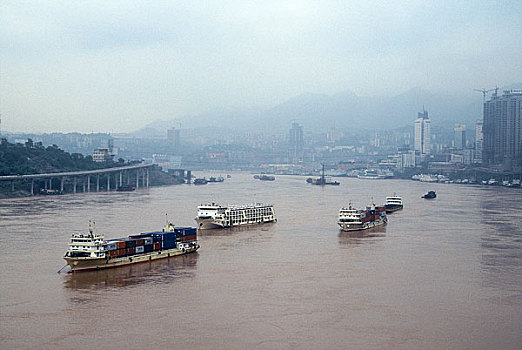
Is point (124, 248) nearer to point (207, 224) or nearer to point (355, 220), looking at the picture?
point (207, 224)

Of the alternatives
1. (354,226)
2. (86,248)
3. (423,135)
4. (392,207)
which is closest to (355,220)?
(354,226)

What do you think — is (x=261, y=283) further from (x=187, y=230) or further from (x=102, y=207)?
(x=102, y=207)

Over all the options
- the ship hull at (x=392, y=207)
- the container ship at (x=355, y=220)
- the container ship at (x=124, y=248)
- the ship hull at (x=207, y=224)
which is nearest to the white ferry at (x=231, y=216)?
the ship hull at (x=207, y=224)

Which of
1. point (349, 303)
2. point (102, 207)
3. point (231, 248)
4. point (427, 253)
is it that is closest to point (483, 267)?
point (427, 253)

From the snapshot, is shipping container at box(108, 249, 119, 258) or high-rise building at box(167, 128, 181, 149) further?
high-rise building at box(167, 128, 181, 149)

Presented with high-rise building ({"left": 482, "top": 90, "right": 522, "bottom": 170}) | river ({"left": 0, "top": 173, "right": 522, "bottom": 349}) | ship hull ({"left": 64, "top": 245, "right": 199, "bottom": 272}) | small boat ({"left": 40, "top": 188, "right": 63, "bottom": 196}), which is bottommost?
river ({"left": 0, "top": 173, "right": 522, "bottom": 349})

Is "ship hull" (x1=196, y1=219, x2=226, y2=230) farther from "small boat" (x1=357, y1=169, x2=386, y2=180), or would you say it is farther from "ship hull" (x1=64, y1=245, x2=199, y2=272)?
"small boat" (x1=357, y1=169, x2=386, y2=180)

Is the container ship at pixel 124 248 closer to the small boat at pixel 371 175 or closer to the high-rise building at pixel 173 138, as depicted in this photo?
the small boat at pixel 371 175

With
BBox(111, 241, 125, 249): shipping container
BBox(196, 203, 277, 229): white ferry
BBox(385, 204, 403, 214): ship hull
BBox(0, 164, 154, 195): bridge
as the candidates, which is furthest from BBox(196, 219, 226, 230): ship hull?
BBox(0, 164, 154, 195): bridge
